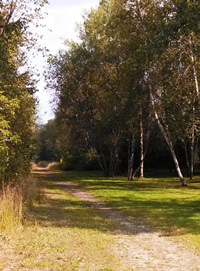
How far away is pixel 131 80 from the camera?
27.6 m

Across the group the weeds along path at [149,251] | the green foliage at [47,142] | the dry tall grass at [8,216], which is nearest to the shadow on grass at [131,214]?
the weeds along path at [149,251]

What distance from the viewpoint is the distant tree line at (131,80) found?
61.8 ft

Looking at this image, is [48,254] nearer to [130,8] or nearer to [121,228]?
[121,228]

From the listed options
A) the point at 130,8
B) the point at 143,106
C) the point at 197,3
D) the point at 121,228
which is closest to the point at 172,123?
the point at 143,106

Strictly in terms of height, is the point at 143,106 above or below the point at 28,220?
above

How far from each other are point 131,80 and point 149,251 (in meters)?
21.3

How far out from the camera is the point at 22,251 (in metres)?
7.16

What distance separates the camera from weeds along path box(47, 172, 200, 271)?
6.38 metres

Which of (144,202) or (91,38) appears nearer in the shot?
(144,202)

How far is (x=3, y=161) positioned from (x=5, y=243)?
13.1ft

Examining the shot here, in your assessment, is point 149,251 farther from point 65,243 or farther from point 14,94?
point 14,94

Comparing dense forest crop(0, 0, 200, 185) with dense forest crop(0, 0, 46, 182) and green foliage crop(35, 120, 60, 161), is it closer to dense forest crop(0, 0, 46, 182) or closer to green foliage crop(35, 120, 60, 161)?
dense forest crop(0, 0, 46, 182)

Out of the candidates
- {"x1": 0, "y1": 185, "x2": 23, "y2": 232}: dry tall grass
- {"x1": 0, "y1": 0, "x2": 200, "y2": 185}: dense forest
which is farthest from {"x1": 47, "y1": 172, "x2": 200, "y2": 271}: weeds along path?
{"x1": 0, "y1": 0, "x2": 200, "y2": 185}: dense forest

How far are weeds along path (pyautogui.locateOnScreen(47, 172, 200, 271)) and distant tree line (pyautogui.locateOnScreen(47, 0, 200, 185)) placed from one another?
8.91 metres
